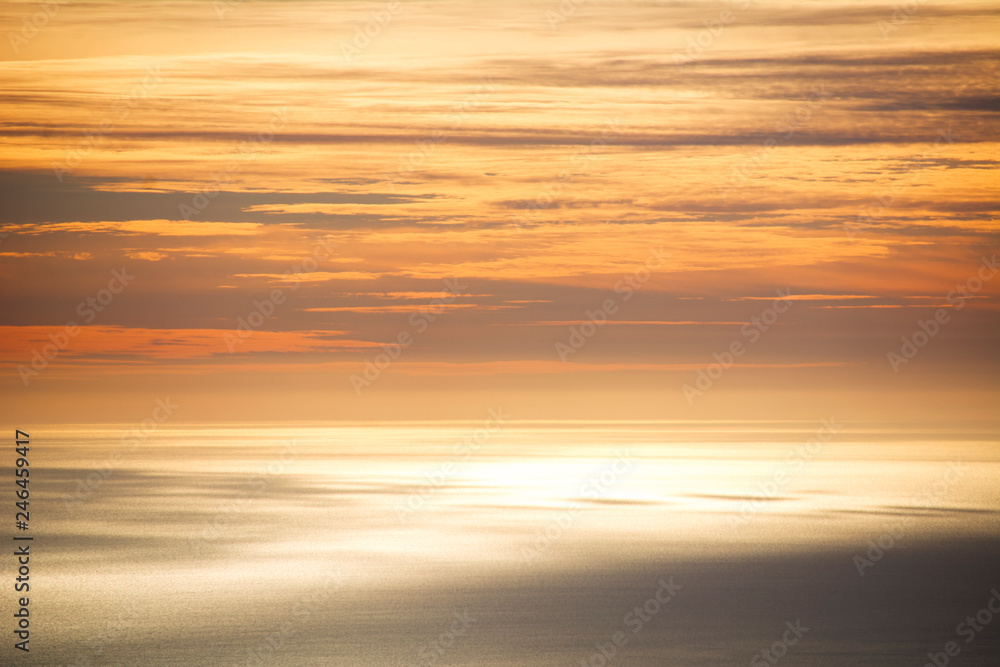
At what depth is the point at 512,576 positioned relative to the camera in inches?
2191

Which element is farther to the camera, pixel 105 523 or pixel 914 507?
pixel 914 507

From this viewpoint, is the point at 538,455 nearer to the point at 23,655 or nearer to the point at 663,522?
the point at 663,522

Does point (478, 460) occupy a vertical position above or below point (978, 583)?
above

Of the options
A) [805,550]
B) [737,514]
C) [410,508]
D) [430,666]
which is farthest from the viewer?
[410,508]

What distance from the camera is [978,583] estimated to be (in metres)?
53.2

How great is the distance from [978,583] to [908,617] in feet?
33.1

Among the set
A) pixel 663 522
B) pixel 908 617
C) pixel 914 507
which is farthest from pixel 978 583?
pixel 914 507

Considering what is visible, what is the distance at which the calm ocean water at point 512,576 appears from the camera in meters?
40.5

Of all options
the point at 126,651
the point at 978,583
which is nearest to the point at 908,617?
the point at 978,583

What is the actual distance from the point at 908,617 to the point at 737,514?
4189 centimetres

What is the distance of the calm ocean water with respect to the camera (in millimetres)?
40531

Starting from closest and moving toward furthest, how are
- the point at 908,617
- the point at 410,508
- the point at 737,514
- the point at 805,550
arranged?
the point at 908,617, the point at 805,550, the point at 737,514, the point at 410,508

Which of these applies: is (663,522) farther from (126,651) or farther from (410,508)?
(126,651)

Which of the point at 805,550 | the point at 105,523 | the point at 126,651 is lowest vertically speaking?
the point at 126,651
